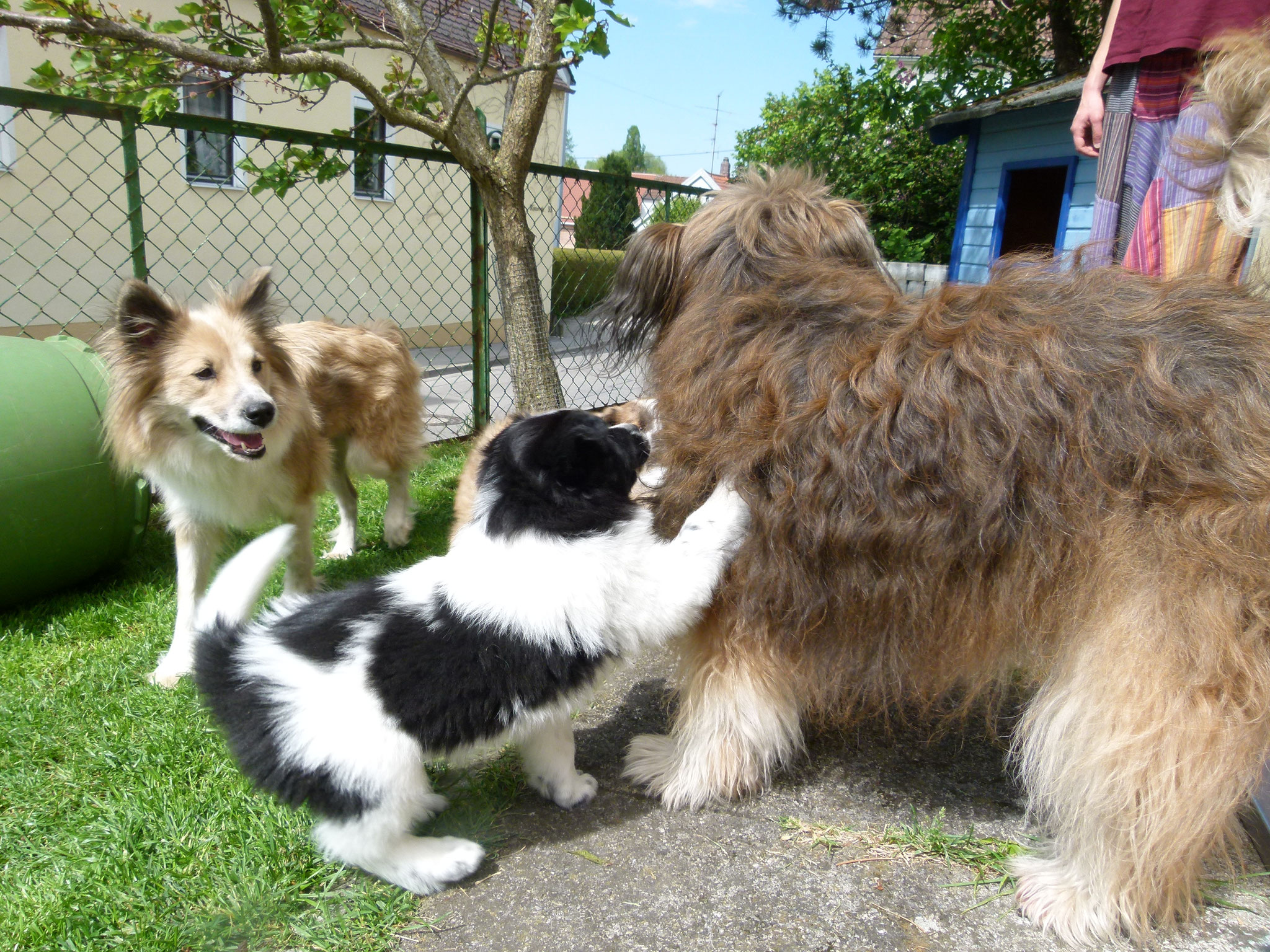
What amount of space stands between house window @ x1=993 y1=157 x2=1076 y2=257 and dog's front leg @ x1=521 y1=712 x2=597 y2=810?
7.88 m

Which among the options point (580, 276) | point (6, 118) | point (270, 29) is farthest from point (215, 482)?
point (6, 118)

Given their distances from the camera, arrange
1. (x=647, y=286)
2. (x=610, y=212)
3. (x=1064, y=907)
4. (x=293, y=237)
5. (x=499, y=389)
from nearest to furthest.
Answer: (x=1064, y=907)
(x=647, y=286)
(x=610, y=212)
(x=293, y=237)
(x=499, y=389)

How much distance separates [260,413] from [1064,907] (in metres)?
2.86

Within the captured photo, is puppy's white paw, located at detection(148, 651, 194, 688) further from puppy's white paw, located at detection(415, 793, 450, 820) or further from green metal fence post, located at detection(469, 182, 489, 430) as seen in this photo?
green metal fence post, located at detection(469, 182, 489, 430)

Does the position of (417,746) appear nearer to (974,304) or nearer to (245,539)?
(974,304)

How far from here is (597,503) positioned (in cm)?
213

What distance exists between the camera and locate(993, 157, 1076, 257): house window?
8422 mm

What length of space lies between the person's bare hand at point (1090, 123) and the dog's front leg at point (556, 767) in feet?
8.73

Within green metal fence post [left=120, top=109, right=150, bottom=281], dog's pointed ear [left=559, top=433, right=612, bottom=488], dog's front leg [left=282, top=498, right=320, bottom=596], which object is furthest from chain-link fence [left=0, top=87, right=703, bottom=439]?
dog's pointed ear [left=559, top=433, right=612, bottom=488]

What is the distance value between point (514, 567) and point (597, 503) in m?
0.28

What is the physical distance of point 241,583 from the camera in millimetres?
2066

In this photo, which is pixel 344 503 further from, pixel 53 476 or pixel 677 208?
pixel 677 208

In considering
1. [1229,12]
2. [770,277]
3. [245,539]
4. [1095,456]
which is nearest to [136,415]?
[245,539]

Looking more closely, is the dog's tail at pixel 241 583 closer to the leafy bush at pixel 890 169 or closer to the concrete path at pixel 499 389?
the concrete path at pixel 499 389
